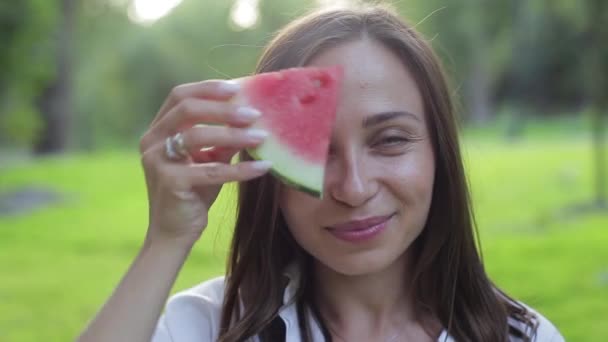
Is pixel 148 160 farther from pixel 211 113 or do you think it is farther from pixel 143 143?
pixel 211 113

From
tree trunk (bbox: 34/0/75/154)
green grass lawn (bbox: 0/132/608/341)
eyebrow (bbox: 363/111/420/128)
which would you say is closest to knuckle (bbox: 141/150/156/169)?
eyebrow (bbox: 363/111/420/128)

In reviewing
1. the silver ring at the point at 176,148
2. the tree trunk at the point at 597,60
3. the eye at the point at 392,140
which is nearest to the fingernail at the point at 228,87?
the silver ring at the point at 176,148

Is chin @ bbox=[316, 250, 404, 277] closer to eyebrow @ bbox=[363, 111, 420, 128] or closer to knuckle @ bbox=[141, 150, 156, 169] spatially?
eyebrow @ bbox=[363, 111, 420, 128]

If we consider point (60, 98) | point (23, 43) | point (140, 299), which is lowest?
point (60, 98)

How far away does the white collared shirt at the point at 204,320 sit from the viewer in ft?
5.36

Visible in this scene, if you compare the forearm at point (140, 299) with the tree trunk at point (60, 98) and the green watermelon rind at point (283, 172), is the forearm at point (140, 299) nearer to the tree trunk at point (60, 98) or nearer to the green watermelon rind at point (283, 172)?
the green watermelon rind at point (283, 172)

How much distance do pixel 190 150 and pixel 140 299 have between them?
1.02ft

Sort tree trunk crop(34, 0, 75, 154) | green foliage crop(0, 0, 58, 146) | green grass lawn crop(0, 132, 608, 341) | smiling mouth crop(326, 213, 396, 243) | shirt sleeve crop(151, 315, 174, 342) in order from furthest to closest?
tree trunk crop(34, 0, 75, 154), green foliage crop(0, 0, 58, 146), green grass lawn crop(0, 132, 608, 341), shirt sleeve crop(151, 315, 174, 342), smiling mouth crop(326, 213, 396, 243)

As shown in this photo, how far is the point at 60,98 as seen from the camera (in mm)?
13352

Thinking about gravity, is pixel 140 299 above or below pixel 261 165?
below

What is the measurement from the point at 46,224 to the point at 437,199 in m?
6.19

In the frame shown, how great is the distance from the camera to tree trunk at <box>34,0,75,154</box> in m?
12.0

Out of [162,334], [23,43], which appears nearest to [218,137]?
[162,334]

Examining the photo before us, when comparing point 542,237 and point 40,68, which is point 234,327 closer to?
point 542,237
